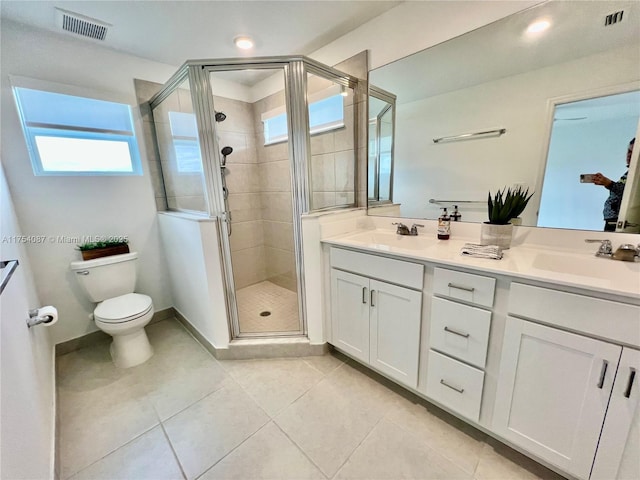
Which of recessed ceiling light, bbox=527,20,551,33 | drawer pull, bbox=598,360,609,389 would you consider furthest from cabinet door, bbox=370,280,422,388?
recessed ceiling light, bbox=527,20,551,33

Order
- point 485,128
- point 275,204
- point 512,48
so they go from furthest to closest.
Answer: point 275,204 → point 485,128 → point 512,48

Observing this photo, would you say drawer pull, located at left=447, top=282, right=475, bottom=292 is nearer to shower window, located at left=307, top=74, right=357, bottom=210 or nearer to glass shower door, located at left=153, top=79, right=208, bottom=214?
shower window, located at left=307, top=74, right=357, bottom=210

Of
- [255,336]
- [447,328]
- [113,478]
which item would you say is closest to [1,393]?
[113,478]

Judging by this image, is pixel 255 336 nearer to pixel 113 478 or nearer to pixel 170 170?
pixel 113 478

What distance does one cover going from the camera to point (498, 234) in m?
1.38

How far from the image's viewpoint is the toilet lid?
1744mm

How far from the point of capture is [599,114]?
3.89 ft

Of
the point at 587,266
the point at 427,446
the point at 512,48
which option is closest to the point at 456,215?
the point at 587,266

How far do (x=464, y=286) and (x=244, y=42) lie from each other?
232 centimetres

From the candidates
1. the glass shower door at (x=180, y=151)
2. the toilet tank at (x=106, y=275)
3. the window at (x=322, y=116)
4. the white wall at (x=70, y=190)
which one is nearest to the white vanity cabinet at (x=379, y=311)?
the window at (x=322, y=116)

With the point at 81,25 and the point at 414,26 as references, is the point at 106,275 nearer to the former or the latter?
the point at 81,25

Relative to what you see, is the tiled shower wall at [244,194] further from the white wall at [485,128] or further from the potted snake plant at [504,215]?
the potted snake plant at [504,215]

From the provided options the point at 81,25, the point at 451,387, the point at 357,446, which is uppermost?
the point at 81,25

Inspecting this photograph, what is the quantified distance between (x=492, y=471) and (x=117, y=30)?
3366 millimetres
